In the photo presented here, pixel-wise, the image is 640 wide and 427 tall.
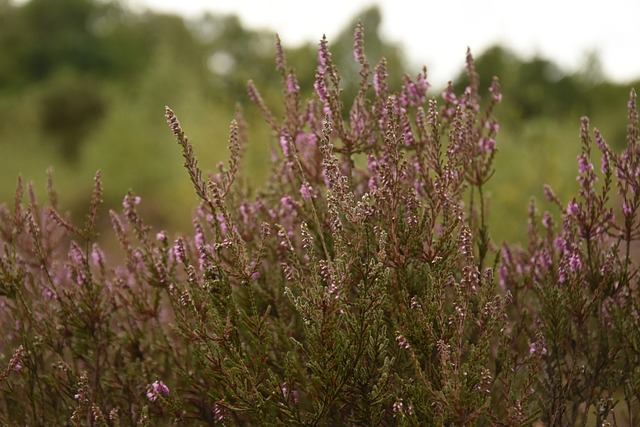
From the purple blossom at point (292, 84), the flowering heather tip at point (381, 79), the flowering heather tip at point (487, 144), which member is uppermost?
the purple blossom at point (292, 84)

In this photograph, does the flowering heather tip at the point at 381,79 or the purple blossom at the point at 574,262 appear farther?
the flowering heather tip at the point at 381,79

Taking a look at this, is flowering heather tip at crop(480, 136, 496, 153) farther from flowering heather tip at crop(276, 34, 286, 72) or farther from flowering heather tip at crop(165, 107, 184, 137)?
flowering heather tip at crop(165, 107, 184, 137)

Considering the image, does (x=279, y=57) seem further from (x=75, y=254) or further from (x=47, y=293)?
(x=47, y=293)

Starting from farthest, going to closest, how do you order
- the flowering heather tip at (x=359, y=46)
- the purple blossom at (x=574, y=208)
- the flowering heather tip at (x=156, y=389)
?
1. the flowering heather tip at (x=359, y=46)
2. the purple blossom at (x=574, y=208)
3. the flowering heather tip at (x=156, y=389)

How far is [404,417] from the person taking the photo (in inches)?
92.4

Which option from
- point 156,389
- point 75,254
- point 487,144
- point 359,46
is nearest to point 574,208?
point 487,144

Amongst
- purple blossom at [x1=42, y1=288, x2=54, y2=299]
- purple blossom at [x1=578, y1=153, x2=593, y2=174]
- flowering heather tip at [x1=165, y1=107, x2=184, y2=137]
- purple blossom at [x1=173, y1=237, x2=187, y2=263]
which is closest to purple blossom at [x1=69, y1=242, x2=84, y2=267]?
purple blossom at [x1=42, y1=288, x2=54, y2=299]

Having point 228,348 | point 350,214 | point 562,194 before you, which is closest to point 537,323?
point 350,214

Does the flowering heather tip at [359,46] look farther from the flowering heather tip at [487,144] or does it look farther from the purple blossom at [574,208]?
the purple blossom at [574,208]

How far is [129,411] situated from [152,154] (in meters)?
18.5

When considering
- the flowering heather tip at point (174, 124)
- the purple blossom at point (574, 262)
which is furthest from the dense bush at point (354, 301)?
the flowering heather tip at point (174, 124)

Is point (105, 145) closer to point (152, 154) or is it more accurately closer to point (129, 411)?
point (152, 154)

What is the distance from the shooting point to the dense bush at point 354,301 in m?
2.42

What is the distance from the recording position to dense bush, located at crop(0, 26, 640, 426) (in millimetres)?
2424
